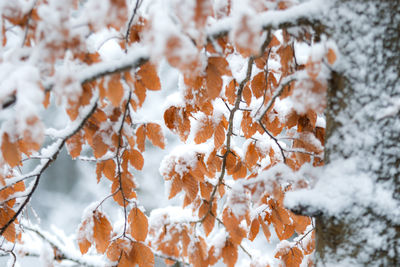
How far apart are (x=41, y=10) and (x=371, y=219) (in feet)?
2.35

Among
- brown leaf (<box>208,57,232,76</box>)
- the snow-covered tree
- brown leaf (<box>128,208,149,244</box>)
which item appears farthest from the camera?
brown leaf (<box>128,208,149,244</box>)

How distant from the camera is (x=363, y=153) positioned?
68cm

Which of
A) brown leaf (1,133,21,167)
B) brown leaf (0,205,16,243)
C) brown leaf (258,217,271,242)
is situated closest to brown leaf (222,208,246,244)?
brown leaf (258,217,271,242)

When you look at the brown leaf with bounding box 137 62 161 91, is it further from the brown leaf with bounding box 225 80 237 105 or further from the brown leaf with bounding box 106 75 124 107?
the brown leaf with bounding box 225 80 237 105

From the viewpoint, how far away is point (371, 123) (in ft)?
2.22

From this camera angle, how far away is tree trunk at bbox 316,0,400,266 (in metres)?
0.67

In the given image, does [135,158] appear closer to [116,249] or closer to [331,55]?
[116,249]

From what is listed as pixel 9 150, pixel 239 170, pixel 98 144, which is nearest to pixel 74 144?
pixel 98 144

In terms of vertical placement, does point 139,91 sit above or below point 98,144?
above

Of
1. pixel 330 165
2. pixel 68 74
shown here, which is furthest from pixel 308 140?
pixel 68 74

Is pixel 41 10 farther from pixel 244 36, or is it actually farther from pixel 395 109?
pixel 395 109

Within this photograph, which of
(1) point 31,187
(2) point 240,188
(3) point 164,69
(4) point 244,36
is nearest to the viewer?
(4) point 244,36

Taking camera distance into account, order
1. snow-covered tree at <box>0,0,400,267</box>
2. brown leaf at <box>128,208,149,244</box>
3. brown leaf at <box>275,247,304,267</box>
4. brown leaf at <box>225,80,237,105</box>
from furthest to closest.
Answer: brown leaf at <box>225,80,237,105</box>
brown leaf at <box>275,247,304,267</box>
brown leaf at <box>128,208,149,244</box>
snow-covered tree at <box>0,0,400,267</box>

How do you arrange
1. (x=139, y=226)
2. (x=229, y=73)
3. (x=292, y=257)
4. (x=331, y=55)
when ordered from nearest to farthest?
1. (x=331, y=55)
2. (x=229, y=73)
3. (x=139, y=226)
4. (x=292, y=257)
